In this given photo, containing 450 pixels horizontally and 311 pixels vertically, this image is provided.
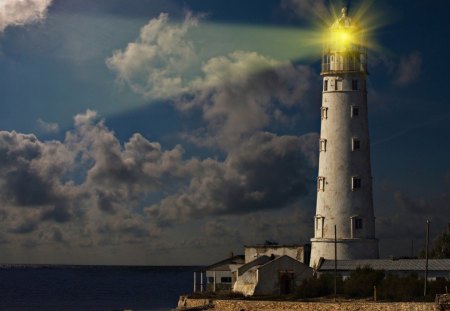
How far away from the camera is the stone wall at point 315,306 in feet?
149

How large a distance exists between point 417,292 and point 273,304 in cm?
795

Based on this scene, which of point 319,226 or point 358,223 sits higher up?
point 358,223

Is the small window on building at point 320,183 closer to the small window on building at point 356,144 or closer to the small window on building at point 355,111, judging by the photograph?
the small window on building at point 356,144

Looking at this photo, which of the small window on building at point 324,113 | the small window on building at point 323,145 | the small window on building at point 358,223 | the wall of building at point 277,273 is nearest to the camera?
the wall of building at point 277,273

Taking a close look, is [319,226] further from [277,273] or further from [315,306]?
[315,306]

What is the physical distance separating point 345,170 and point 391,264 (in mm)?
6656

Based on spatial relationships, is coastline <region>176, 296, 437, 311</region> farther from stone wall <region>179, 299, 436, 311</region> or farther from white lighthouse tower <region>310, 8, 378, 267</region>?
white lighthouse tower <region>310, 8, 378, 267</region>

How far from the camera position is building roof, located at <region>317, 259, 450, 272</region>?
52875 millimetres

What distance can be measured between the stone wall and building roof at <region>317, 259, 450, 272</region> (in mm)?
6766

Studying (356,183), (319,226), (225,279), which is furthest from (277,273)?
(356,183)

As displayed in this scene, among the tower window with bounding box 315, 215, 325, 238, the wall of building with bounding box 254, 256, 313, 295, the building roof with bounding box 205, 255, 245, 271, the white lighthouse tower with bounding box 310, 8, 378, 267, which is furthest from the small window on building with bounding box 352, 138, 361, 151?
the building roof with bounding box 205, 255, 245, 271

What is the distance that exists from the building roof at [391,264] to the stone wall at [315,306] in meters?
6.77

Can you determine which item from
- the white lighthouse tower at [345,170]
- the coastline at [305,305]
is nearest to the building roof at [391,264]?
the white lighthouse tower at [345,170]

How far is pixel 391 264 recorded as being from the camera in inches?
2135
